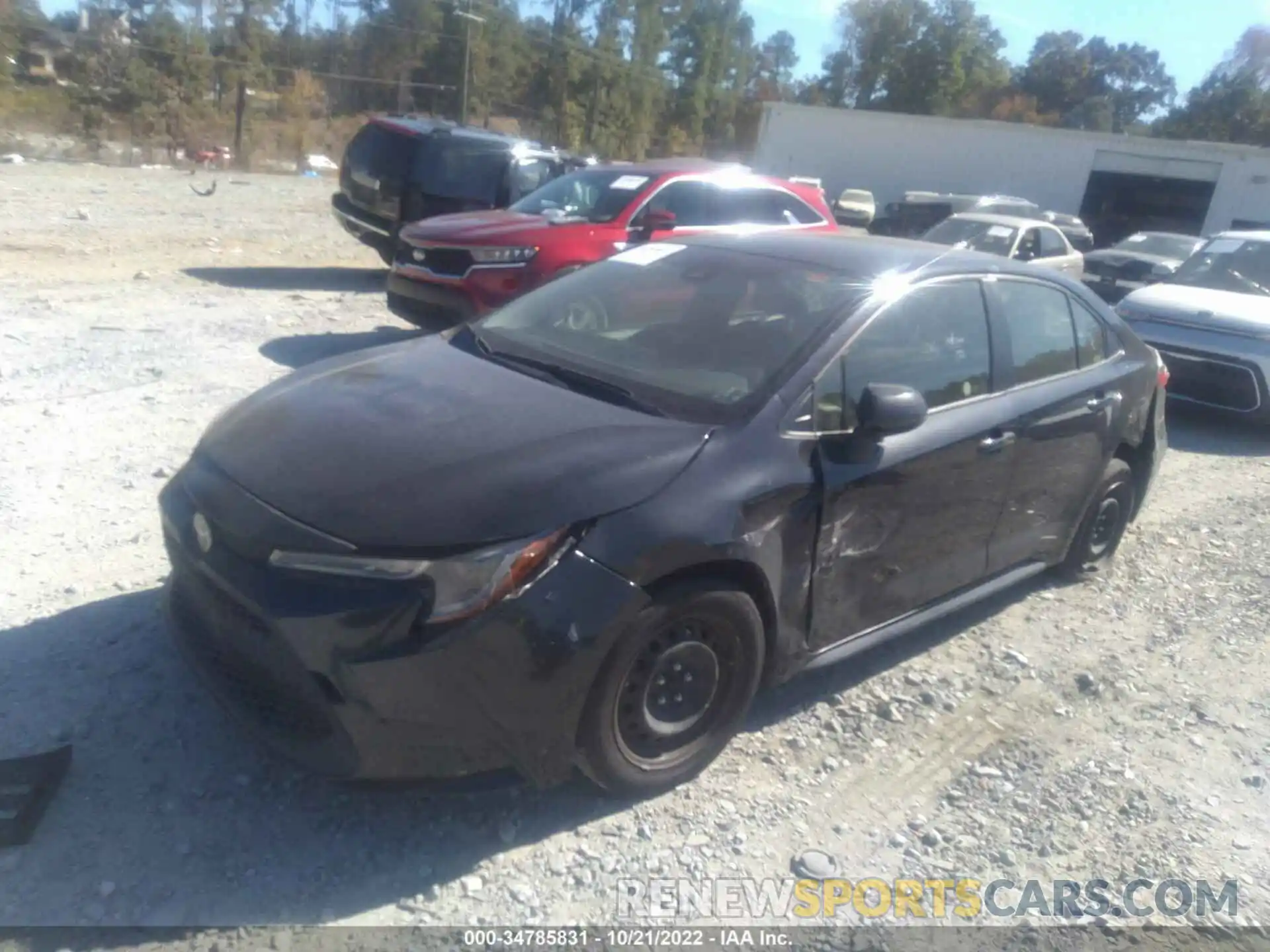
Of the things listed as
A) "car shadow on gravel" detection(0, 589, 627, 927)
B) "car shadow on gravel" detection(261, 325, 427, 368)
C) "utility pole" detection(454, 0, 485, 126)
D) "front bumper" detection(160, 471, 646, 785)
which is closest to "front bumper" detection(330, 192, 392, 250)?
"car shadow on gravel" detection(261, 325, 427, 368)

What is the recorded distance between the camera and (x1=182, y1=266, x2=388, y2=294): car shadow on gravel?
37.6ft

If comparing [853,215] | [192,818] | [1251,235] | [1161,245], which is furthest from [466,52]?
[192,818]

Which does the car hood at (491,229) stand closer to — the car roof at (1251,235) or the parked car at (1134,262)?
the car roof at (1251,235)

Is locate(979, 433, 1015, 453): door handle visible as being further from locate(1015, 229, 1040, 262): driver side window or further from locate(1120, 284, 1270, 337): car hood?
locate(1015, 229, 1040, 262): driver side window

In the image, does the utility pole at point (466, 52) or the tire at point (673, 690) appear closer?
the tire at point (673, 690)

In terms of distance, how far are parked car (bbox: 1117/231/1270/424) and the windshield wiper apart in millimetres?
7255

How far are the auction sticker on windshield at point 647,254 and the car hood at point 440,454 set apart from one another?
1.05 m

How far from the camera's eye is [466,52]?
41.4 meters

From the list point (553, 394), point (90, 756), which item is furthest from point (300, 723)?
point (553, 394)

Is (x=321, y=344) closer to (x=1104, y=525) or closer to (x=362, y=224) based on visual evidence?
(x=362, y=224)

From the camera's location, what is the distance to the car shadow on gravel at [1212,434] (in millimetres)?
9070

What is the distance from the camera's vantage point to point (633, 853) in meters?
3.31

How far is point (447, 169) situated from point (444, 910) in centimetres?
1047

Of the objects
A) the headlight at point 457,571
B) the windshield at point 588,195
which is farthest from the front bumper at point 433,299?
the headlight at point 457,571
